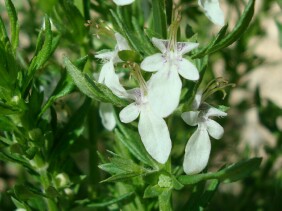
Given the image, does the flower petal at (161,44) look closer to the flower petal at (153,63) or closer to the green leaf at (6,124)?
the flower petal at (153,63)

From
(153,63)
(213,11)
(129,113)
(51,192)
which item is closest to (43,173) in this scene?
(51,192)

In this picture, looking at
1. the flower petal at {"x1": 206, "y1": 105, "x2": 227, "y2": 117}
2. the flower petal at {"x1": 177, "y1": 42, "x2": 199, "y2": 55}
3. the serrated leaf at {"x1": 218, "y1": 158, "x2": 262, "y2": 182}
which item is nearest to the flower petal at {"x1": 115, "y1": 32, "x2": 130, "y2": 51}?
the flower petal at {"x1": 177, "y1": 42, "x2": 199, "y2": 55}

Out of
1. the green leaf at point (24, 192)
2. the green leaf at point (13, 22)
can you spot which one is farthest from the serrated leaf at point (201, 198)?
the green leaf at point (13, 22)

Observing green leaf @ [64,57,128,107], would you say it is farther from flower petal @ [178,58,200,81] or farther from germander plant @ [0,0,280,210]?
flower petal @ [178,58,200,81]

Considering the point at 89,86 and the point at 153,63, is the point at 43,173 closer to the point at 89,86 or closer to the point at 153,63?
the point at 89,86

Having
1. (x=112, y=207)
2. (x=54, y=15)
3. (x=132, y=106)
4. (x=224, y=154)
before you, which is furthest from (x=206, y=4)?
(x=224, y=154)

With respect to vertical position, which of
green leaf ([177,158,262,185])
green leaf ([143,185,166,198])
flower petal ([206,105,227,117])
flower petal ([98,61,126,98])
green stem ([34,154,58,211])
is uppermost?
flower petal ([98,61,126,98])
